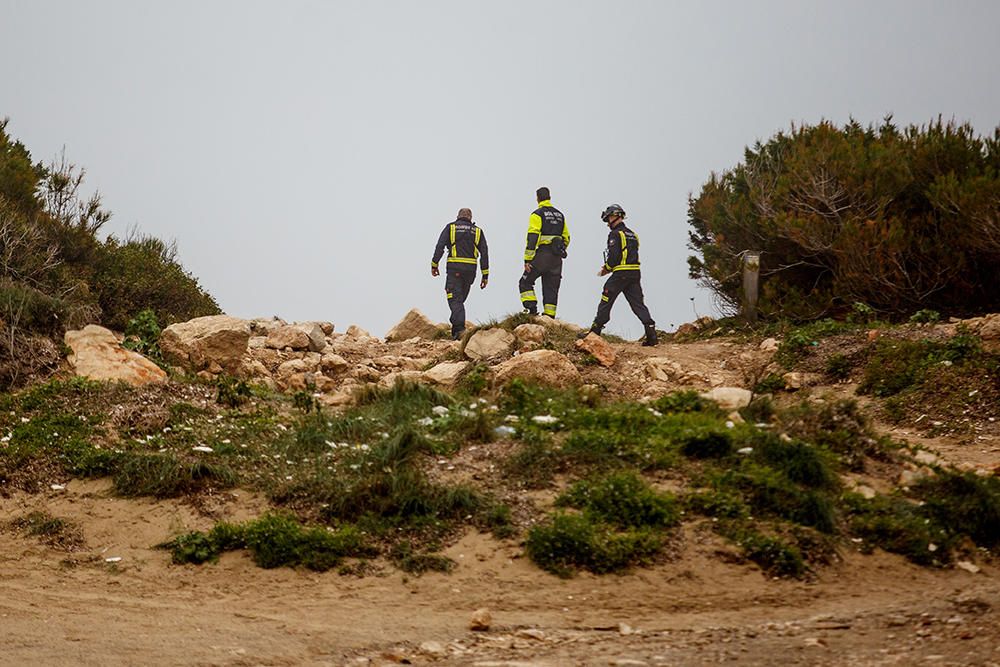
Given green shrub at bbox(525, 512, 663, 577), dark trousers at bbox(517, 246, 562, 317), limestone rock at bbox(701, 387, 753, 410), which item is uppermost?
dark trousers at bbox(517, 246, 562, 317)

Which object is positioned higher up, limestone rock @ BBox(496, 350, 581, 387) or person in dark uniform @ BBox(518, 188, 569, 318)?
person in dark uniform @ BBox(518, 188, 569, 318)

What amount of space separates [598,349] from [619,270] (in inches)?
82.3

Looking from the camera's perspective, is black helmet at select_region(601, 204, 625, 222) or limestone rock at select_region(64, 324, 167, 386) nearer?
limestone rock at select_region(64, 324, 167, 386)

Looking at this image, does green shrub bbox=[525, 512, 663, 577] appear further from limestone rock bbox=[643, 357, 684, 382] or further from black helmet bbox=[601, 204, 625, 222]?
black helmet bbox=[601, 204, 625, 222]

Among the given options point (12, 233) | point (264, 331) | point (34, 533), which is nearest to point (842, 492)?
point (34, 533)

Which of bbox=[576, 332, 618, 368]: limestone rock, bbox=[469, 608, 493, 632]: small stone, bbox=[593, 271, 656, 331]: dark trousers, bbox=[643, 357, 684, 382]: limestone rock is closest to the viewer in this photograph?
bbox=[469, 608, 493, 632]: small stone

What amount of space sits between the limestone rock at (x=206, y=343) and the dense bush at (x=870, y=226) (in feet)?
32.7

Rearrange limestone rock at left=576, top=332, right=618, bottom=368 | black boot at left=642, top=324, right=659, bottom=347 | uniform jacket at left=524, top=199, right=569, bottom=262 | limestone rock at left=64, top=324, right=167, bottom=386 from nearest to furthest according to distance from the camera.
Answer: limestone rock at left=64, top=324, right=167, bottom=386, limestone rock at left=576, top=332, right=618, bottom=368, black boot at left=642, top=324, right=659, bottom=347, uniform jacket at left=524, top=199, right=569, bottom=262

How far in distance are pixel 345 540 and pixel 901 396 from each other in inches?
328

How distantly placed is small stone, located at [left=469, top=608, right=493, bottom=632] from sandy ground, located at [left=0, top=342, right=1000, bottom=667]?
0.17ft

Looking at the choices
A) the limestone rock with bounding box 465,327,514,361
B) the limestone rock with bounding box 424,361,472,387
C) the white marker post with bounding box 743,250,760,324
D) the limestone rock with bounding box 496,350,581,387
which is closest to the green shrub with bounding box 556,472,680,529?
the limestone rock with bounding box 496,350,581,387

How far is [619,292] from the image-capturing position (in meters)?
17.5

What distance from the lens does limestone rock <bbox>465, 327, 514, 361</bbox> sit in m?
15.9

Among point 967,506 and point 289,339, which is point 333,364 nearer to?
point 289,339
